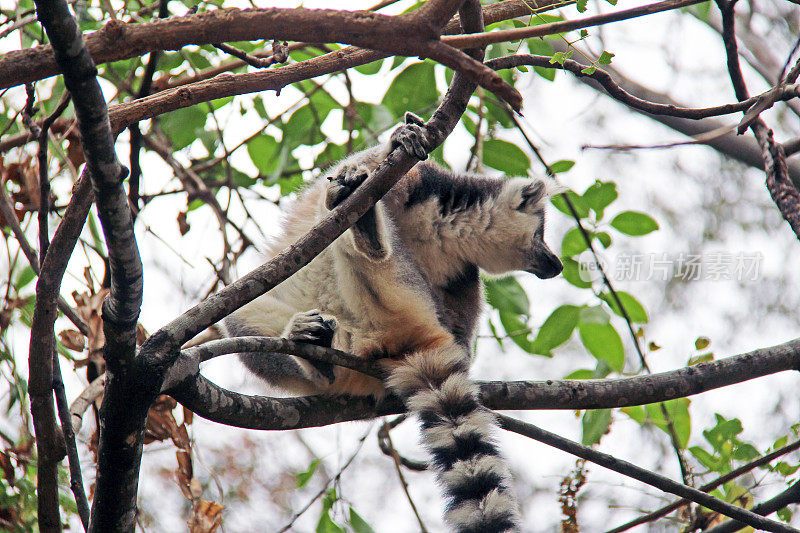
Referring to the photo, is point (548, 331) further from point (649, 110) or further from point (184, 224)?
point (184, 224)

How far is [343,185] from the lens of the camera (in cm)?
298

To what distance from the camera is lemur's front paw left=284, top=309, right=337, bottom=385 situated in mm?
3102

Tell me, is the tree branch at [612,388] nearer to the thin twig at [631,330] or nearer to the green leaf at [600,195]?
the thin twig at [631,330]

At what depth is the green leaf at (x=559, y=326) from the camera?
3561 millimetres

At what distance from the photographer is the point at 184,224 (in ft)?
14.0

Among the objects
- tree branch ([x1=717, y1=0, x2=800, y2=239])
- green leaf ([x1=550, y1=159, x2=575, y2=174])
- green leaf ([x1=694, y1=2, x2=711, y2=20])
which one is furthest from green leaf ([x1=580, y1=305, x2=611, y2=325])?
green leaf ([x1=694, y1=2, x2=711, y2=20])

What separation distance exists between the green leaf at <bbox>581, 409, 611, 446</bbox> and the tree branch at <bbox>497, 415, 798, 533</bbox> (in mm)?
356

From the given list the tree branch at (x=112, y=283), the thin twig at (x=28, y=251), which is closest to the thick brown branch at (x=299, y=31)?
the tree branch at (x=112, y=283)

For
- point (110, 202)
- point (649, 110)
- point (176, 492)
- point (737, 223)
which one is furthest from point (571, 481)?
point (737, 223)

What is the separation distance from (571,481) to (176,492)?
8.04 m

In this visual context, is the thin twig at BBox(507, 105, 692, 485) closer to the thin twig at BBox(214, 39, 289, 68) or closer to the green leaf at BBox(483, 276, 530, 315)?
the green leaf at BBox(483, 276, 530, 315)

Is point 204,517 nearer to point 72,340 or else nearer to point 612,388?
point 72,340

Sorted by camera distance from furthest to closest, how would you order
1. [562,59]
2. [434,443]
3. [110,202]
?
[434,443]
[562,59]
[110,202]

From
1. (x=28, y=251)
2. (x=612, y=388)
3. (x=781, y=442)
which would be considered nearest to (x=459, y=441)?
(x=612, y=388)
